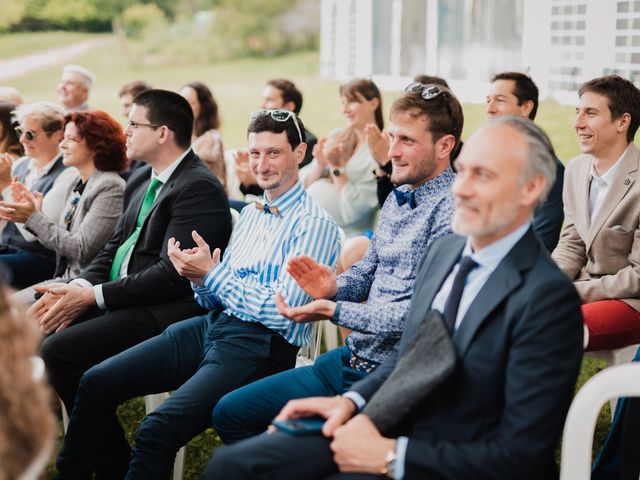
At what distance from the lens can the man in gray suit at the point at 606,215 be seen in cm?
318

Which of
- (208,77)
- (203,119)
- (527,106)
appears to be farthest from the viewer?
(208,77)

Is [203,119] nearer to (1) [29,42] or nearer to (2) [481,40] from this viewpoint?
(2) [481,40]

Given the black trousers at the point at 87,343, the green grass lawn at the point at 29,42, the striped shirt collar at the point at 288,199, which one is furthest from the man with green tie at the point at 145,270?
the green grass lawn at the point at 29,42

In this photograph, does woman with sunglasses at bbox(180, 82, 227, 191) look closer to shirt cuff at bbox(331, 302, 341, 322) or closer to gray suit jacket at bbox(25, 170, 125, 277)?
gray suit jacket at bbox(25, 170, 125, 277)

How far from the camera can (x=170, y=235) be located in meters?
3.41

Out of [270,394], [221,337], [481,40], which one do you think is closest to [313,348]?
[221,337]

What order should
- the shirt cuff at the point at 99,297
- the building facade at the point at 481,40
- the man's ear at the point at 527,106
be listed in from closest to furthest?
the shirt cuff at the point at 99,297 → the man's ear at the point at 527,106 → the building facade at the point at 481,40

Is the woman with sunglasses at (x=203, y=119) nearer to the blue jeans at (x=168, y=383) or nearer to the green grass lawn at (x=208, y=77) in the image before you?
the blue jeans at (x=168, y=383)

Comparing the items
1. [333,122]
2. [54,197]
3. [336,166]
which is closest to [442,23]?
[333,122]

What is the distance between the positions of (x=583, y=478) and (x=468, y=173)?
805mm

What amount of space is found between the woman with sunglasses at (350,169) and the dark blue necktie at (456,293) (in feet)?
9.21

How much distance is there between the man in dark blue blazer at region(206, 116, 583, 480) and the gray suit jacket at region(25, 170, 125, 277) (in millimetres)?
2224

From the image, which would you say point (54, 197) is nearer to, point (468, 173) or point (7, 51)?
point (468, 173)

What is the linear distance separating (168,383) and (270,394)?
574 mm
